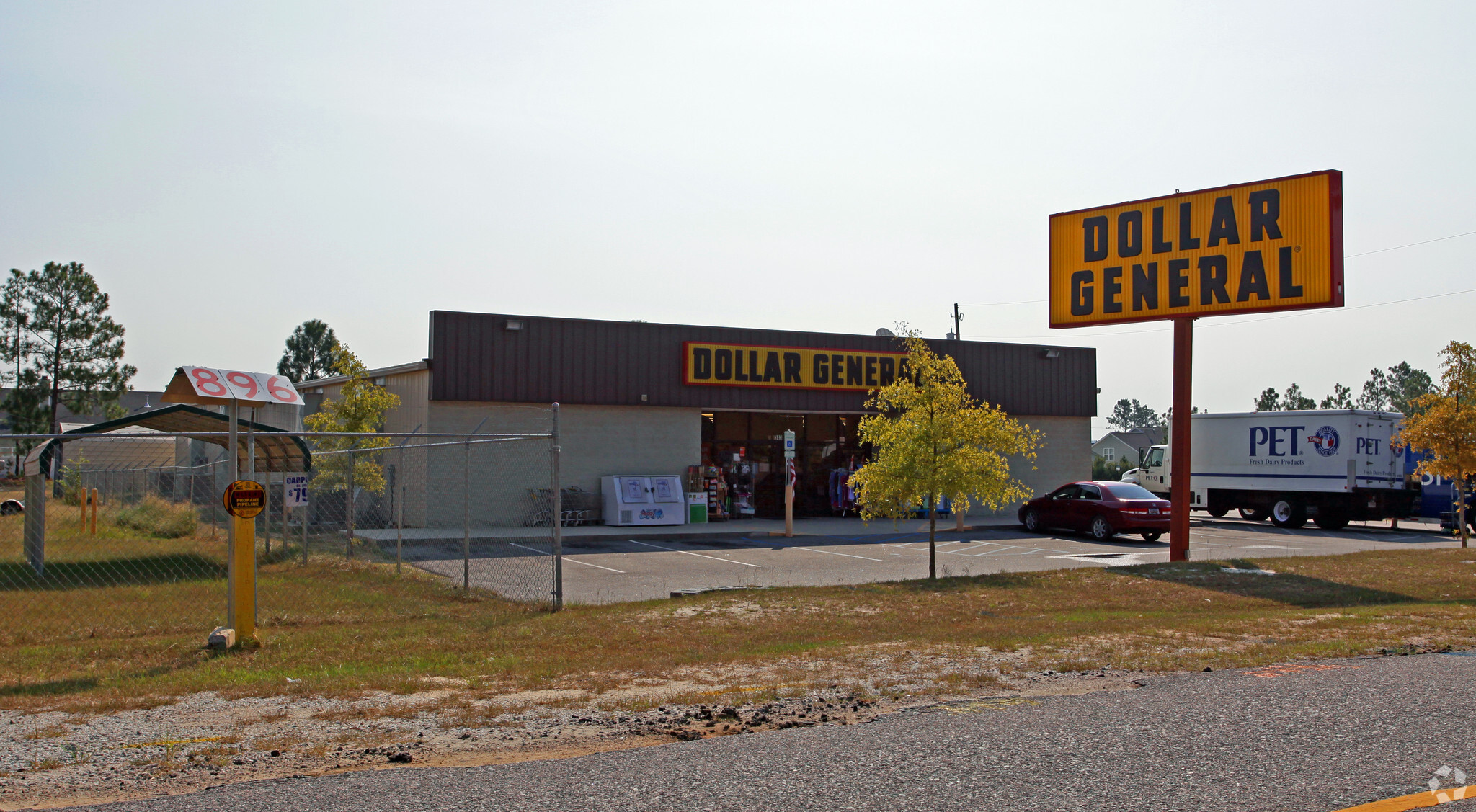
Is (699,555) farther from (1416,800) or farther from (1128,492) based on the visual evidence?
(1416,800)

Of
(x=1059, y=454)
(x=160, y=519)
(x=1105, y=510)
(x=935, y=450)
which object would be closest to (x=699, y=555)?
(x=935, y=450)

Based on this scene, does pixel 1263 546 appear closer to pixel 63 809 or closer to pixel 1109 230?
pixel 1109 230

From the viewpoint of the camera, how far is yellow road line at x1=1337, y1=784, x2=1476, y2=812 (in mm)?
4672

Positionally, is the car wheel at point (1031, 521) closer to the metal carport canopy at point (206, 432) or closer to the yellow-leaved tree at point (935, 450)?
the yellow-leaved tree at point (935, 450)

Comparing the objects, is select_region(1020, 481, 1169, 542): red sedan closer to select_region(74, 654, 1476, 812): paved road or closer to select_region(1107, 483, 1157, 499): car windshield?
select_region(1107, 483, 1157, 499): car windshield

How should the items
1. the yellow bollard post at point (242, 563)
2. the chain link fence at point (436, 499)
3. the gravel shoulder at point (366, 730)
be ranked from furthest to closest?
the chain link fence at point (436, 499) → the yellow bollard post at point (242, 563) → the gravel shoulder at point (366, 730)

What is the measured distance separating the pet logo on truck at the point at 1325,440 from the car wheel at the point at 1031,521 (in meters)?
9.36

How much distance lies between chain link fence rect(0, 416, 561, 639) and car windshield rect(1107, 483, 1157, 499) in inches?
505

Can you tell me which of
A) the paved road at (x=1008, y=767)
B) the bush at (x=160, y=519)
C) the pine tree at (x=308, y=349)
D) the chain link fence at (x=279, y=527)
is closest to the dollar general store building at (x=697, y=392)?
the chain link fence at (x=279, y=527)

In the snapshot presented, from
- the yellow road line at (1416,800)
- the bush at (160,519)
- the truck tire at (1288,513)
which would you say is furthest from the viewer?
the truck tire at (1288,513)

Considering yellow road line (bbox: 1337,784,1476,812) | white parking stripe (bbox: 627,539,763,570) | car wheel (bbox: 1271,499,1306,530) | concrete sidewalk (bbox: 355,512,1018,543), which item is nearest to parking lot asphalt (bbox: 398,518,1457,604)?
white parking stripe (bbox: 627,539,763,570)

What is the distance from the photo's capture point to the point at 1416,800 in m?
4.77

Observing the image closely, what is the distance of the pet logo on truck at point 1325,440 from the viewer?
96.7ft

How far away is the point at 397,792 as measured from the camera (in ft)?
16.4
